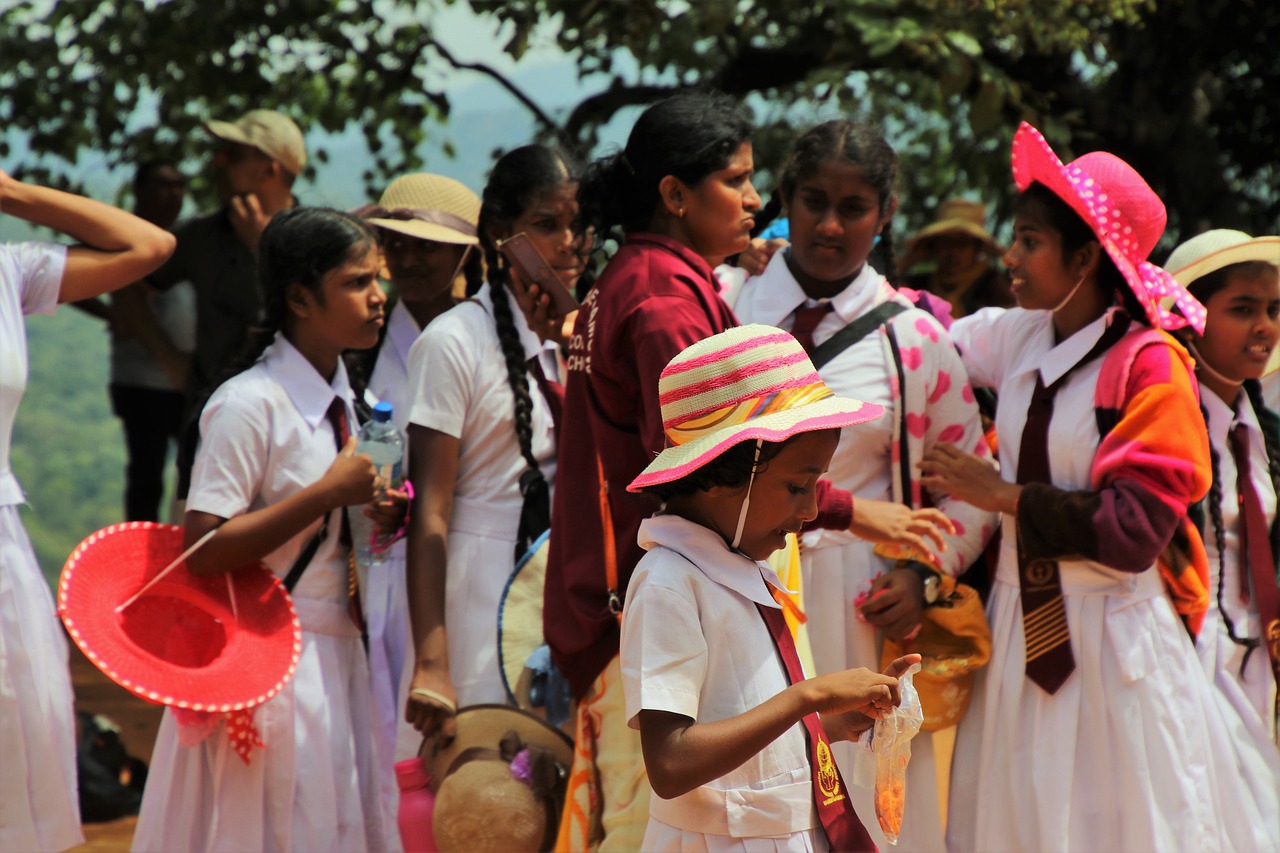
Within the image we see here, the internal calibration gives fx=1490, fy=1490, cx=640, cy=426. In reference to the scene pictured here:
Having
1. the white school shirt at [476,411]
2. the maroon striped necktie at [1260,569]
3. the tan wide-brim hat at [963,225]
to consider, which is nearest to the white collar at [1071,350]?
the maroon striped necktie at [1260,569]

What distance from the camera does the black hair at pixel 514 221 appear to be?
161 inches

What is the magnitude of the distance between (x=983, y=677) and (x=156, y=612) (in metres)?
2.18

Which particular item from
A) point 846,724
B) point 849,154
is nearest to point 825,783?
point 846,724

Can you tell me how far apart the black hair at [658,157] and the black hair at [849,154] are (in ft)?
1.72

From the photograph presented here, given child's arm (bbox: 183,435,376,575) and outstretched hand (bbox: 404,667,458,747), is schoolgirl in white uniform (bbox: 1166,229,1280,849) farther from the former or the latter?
child's arm (bbox: 183,435,376,575)

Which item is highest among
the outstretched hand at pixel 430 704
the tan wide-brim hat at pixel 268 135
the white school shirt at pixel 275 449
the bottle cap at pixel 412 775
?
the tan wide-brim hat at pixel 268 135

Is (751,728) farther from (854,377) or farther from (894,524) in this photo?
(854,377)

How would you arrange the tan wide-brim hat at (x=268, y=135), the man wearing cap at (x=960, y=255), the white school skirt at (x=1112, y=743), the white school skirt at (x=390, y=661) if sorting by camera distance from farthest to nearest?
the man wearing cap at (x=960, y=255) → the tan wide-brim hat at (x=268, y=135) → the white school skirt at (x=390, y=661) → the white school skirt at (x=1112, y=743)

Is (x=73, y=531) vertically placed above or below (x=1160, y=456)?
above

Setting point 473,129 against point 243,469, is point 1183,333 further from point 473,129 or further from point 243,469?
point 473,129

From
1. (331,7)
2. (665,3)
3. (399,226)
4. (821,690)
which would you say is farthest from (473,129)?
(821,690)

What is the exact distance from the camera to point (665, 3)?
303 inches

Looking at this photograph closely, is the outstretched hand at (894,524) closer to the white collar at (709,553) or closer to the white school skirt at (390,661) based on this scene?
the white collar at (709,553)

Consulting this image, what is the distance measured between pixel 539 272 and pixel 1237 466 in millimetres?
2127
